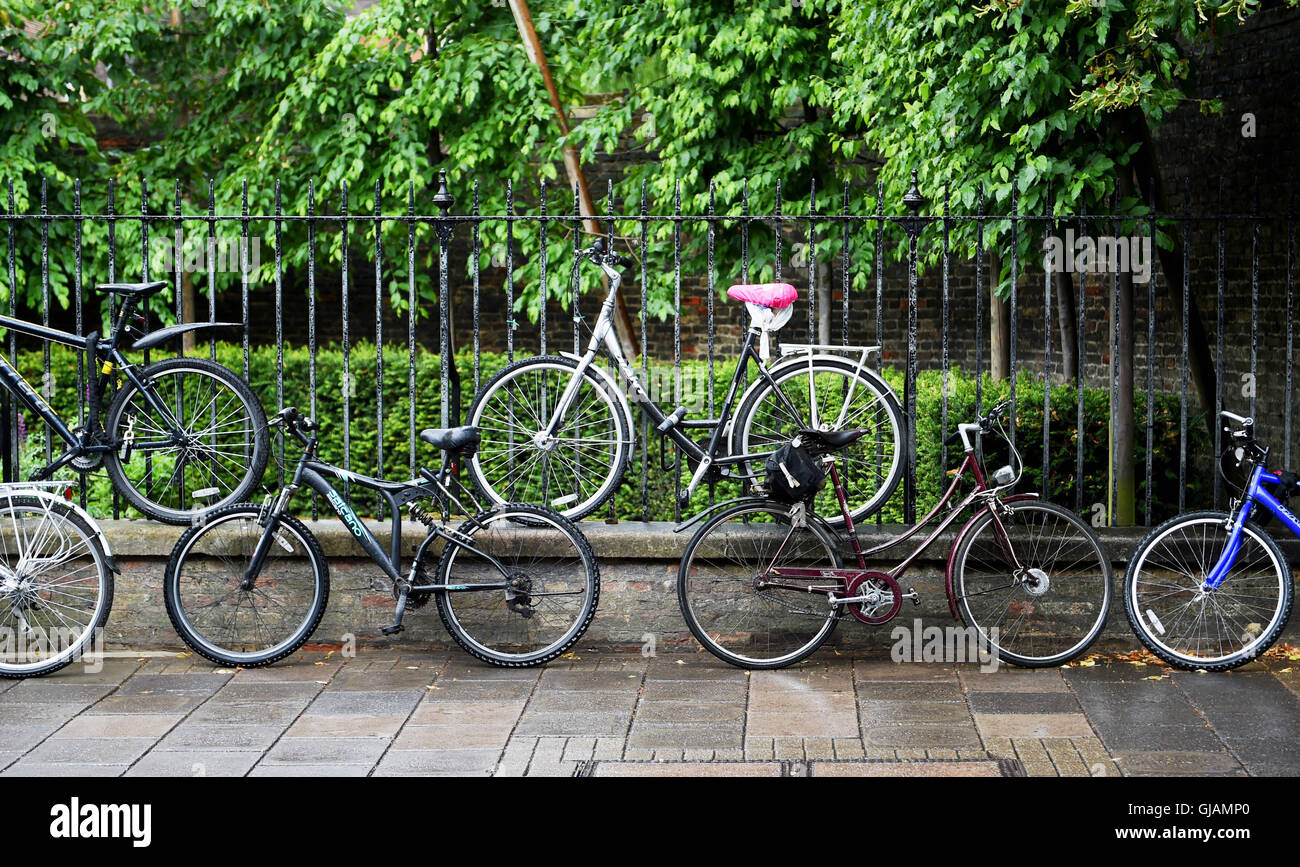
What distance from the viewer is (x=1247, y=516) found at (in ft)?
19.4

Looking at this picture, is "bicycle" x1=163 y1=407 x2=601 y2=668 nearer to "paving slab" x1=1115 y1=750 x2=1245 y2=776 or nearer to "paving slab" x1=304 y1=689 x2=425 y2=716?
"paving slab" x1=304 y1=689 x2=425 y2=716

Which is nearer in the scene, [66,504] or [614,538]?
[66,504]

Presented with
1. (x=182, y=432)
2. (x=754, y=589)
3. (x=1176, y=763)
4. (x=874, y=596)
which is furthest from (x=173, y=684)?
(x=1176, y=763)

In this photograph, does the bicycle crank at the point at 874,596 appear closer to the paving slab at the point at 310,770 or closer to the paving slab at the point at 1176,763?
the paving slab at the point at 1176,763

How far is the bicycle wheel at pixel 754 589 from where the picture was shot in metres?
6.08

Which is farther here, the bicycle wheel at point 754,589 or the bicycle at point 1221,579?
the bicycle wheel at point 754,589

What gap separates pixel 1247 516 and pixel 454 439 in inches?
139

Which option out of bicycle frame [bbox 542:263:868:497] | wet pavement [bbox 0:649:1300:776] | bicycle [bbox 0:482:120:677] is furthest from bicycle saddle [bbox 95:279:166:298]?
bicycle frame [bbox 542:263:868:497]

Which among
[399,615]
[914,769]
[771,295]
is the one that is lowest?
[914,769]

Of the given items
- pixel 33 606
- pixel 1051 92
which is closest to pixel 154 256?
pixel 33 606

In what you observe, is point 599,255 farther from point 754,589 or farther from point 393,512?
point 754,589

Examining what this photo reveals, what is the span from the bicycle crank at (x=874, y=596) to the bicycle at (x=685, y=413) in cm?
34

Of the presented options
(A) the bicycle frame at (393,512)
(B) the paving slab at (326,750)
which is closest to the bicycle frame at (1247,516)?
(A) the bicycle frame at (393,512)

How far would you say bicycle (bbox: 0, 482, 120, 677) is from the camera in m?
6.02
